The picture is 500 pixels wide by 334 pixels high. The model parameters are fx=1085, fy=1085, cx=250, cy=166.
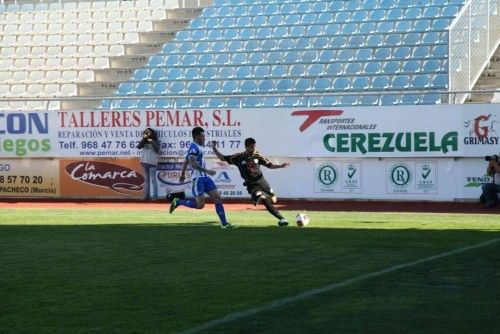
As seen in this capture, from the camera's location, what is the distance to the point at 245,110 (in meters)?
29.5

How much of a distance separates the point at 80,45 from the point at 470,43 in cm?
1476

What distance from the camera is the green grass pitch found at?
9211 mm

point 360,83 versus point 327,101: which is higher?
point 360,83

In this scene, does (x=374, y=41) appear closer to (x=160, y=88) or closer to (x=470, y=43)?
(x=470, y=43)

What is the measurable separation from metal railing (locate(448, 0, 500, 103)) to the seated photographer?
111 inches

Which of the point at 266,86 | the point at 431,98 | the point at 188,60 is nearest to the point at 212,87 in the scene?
the point at 266,86

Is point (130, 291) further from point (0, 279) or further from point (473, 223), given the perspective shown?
point (473, 223)

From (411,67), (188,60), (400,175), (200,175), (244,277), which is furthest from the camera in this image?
(188,60)

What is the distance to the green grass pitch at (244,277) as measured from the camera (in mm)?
9211

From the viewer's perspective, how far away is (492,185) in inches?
1022

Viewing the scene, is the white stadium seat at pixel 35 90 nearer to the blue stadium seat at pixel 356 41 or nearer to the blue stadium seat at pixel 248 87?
the blue stadium seat at pixel 248 87

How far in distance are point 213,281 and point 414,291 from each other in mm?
2242

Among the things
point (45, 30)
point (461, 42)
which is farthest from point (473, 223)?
point (45, 30)

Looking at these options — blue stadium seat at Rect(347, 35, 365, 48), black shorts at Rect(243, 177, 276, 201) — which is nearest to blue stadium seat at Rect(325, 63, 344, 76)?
blue stadium seat at Rect(347, 35, 365, 48)
